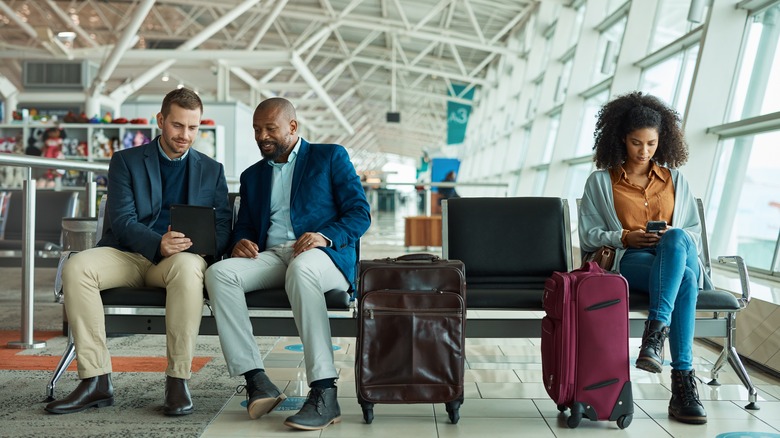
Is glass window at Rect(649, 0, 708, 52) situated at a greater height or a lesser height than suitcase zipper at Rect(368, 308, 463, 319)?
greater

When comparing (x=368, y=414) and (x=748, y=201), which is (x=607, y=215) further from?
(x=748, y=201)

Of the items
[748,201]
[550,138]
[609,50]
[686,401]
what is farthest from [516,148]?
→ [686,401]

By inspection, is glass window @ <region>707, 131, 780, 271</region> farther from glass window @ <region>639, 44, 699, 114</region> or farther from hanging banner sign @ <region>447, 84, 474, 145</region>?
hanging banner sign @ <region>447, 84, 474, 145</region>

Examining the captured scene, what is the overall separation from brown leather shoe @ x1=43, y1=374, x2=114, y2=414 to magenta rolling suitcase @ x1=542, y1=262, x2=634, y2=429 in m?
1.67

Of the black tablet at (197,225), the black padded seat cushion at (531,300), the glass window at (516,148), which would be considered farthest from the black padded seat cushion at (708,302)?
the glass window at (516,148)

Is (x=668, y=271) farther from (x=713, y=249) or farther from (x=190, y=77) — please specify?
(x=190, y=77)

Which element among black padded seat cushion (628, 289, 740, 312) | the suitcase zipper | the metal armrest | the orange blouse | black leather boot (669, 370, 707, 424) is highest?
the orange blouse

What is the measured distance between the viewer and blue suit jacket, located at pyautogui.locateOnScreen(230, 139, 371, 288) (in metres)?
2.99

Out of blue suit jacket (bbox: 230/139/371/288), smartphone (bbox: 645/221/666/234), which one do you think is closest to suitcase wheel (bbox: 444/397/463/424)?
blue suit jacket (bbox: 230/139/371/288)

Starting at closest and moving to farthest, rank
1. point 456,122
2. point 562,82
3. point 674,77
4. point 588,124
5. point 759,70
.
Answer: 1. point 759,70
2. point 674,77
3. point 588,124
4. point 562,82
5. point 456,122

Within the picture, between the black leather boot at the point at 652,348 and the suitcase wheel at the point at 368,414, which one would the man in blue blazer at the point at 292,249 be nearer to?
the suitcase wheel at the point at 368,414

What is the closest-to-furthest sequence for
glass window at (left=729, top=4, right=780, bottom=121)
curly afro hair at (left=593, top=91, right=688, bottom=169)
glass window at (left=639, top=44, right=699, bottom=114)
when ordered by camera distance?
curly afro hair at (left=593, top=91, right=688, bottom=169) < glass window at (left=729, top=4, right=780, bottom=121) < glass window at (left=639, top=44, right=699, bottom=114)

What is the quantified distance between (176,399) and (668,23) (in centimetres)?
674

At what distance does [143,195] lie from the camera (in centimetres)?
306
